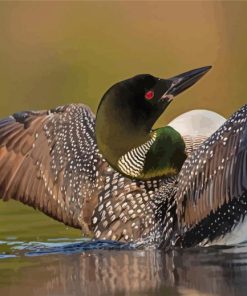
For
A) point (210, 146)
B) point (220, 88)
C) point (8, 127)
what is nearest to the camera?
point (210, 146)

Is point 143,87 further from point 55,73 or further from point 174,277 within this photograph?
point 55,73

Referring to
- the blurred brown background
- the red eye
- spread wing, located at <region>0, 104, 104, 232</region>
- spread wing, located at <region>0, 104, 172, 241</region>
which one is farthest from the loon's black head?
the blurred brown background

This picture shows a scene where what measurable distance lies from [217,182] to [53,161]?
1447 mm

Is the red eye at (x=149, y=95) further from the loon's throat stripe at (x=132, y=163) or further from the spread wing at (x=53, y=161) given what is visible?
the spread wing at (x=53, y=161)

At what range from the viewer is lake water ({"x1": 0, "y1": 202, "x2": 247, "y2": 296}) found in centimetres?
667

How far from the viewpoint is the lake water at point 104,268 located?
21.9 ft

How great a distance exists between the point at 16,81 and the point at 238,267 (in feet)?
30.4

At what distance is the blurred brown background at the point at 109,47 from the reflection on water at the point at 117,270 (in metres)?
6.98

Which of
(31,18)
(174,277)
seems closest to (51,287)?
(174,277)

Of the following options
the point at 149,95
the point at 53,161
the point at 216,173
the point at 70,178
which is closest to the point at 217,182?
the point at 216,173

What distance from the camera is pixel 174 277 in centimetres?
695

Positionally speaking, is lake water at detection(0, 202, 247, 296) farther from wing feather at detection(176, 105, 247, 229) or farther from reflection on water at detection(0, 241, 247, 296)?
wing feather at detection(176, 105, 247, 229)

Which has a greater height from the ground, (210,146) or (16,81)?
(16,81)

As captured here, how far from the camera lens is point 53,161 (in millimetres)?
8852
